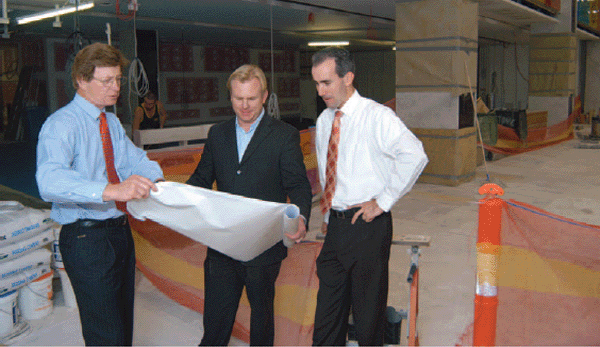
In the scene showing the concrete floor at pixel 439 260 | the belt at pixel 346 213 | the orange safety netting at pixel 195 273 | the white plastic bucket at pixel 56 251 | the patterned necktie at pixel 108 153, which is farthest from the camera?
the white plastic bucket at pixel 56 251

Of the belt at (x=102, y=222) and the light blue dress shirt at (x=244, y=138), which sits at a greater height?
the light blue dress shirt at (x=244, y=138)

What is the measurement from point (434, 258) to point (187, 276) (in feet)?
8.17

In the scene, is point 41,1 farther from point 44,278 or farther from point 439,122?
point 439,122

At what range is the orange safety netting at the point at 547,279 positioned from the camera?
3.05 metres

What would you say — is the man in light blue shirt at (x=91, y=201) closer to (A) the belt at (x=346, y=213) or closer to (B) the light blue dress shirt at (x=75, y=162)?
(B) the light blue dress shirt at (x=75, y=162)

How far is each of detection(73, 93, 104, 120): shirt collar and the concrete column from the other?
7324mm

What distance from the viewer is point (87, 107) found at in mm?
2406

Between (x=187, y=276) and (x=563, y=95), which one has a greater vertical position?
(x=563, y=95)

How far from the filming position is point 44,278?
412cm

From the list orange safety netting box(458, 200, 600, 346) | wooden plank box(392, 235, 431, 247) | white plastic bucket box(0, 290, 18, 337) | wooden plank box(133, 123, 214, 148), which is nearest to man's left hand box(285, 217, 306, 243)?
wooden plank box(392, 235, 431, 247)

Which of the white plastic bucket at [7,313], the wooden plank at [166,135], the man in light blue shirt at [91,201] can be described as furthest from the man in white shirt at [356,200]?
the wooden plank at [166,135]

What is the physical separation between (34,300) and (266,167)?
2400 mm

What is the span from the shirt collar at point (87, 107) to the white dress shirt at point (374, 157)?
1186 millimetres

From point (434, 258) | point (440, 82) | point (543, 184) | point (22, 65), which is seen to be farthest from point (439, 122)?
point (22, 65)
